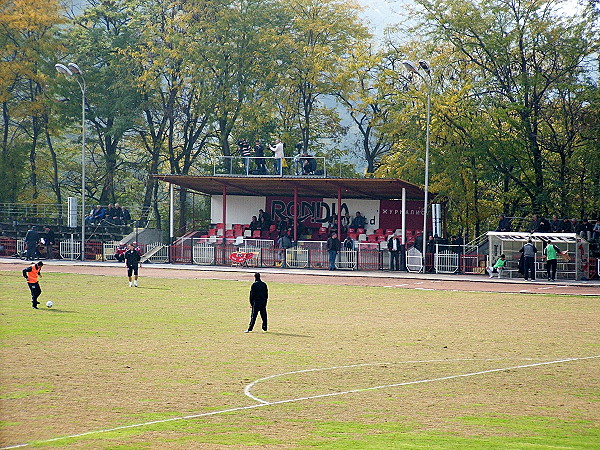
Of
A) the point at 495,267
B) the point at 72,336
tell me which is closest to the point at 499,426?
the point at 72,336

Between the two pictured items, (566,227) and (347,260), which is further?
(347,260)

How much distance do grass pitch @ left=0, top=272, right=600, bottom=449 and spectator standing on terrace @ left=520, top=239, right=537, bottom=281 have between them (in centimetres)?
1302

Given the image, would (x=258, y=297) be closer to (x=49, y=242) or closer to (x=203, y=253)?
(x=203, y=253)

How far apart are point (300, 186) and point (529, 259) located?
1615cm

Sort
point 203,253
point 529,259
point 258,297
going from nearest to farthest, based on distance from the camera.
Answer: point 258,297 → point 529,259 → point 203,253

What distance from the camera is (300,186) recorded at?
180ft

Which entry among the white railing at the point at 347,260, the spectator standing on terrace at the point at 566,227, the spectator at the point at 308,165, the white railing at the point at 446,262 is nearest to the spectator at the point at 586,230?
the spectator standing on terrace at the point at 566,227

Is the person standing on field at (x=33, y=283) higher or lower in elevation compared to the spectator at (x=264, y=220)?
lower

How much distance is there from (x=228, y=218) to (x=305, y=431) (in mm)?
47150

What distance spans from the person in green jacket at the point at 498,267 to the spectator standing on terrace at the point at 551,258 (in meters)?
2.08

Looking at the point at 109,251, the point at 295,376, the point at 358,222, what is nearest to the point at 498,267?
the point at 358,222

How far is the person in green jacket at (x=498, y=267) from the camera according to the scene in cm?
4503

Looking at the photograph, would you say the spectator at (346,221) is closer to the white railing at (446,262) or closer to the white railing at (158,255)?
the white railing at (446,262)

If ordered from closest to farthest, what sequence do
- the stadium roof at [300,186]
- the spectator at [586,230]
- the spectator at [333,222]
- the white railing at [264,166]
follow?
the spectator at [586,230] < the stadium roof at [300,186] < the white railing at [264,166] < the spectator at [333,222]
